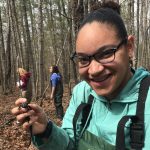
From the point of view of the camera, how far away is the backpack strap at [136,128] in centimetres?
154

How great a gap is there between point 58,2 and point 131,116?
84.3 ft

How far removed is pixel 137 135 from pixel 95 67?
1.31ft

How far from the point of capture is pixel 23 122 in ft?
5.69

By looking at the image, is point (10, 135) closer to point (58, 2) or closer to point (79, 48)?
point (79, 48)

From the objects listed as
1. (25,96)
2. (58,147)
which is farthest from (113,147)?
(25,96)

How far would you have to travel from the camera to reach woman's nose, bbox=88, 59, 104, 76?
1.69m

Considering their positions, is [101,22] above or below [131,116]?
above

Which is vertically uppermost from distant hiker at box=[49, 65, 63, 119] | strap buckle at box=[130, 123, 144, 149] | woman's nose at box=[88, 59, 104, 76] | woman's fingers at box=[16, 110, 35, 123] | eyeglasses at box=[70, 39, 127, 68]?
eyeglasses at box=[70, 39, 127, 68]

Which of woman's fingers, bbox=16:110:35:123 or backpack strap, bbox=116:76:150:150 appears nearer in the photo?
backpack strap, bbox=116:76:150:150

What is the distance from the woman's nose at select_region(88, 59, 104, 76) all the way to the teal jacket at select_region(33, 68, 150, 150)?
169 mm

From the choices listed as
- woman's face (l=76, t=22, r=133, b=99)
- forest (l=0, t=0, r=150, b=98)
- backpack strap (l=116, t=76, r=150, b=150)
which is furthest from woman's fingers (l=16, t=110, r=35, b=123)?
forest (l=0, t=0, r=150, b=98)

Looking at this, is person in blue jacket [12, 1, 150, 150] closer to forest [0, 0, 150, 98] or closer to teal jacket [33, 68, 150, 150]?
teal jacket [33, 68, 150, 150]

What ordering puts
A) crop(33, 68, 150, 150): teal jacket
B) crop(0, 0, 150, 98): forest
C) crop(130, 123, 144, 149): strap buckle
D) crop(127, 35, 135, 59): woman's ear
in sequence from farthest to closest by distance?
crop(0, 0, 150, 98): forest < crop(127, 35, 135, 59): woman's ear < crop(33, 68, 150, 150): teal jacket < crop(130, 123, 144, 149): strap buckle

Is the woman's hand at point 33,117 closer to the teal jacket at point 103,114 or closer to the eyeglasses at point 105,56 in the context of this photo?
the teal jacket at point 103,114
